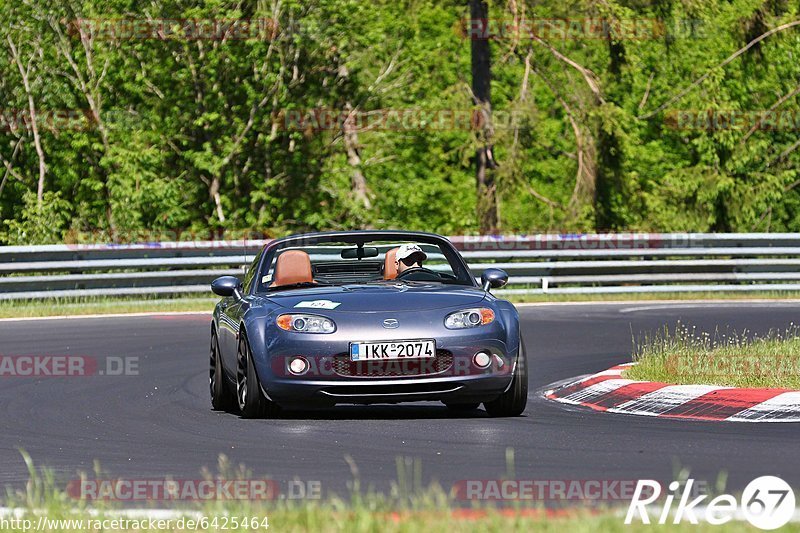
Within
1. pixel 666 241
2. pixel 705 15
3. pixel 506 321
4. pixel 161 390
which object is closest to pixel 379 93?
pixel 705 15

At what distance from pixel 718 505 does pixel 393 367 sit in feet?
13.9

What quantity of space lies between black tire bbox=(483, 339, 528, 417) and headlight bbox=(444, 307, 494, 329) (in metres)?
0.29

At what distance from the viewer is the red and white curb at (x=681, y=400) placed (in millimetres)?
10961

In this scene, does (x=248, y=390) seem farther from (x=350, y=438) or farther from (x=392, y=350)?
(x=350, y=438)

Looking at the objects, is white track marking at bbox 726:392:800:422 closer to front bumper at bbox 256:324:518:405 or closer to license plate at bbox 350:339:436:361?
front bumper at bbox 256:324:518:405

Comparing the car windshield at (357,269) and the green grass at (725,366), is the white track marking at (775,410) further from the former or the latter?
the car windshield at (357,269)

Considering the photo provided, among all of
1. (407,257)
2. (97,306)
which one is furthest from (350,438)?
(97,306)

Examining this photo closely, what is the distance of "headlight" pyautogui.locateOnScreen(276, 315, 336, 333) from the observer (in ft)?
36.2

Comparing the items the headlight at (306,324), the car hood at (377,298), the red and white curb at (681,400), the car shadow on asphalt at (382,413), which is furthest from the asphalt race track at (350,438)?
the car hood at (377,298)

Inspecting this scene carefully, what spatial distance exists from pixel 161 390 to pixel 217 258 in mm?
12095

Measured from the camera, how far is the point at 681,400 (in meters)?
11.7

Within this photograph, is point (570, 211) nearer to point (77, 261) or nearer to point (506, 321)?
point (77, 261)

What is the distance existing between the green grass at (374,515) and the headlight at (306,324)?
3642mm

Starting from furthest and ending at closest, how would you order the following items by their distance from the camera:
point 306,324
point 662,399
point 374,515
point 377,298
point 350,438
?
point 662,399
point 377,298
point 306,324
point 350,438
point 374,515
